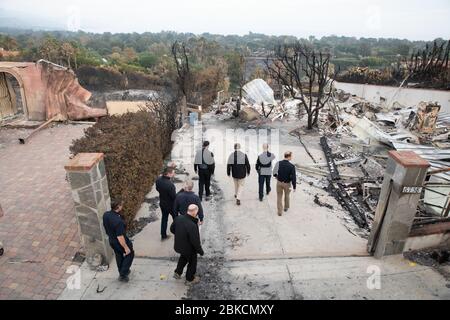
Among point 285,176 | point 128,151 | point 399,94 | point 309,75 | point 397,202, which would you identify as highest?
point 309,75

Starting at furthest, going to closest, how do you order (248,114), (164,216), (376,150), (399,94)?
(399,94) < (248,114) < (376,150) < (164,216)

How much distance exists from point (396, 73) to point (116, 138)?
2363 centimetres

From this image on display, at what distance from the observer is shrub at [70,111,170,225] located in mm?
5746

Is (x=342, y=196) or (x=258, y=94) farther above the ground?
(x=258, y=94)

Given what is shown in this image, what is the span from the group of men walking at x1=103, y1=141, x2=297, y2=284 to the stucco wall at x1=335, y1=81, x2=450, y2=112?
48.3 feet

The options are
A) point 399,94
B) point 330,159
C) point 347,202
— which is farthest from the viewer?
point 399,94

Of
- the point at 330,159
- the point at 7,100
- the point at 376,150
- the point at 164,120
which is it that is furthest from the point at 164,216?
the point at 7,100

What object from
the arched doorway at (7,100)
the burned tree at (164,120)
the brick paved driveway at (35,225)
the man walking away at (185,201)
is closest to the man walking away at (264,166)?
the man walking away at (185,201)

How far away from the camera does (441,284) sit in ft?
15.3

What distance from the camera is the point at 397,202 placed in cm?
496

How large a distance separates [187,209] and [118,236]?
1145 mm

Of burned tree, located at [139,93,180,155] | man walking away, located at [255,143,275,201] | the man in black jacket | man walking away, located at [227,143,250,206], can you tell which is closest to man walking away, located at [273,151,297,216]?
man walking away, located at [255,143,275,201]

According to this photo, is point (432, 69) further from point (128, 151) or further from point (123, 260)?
point (123, 260)
